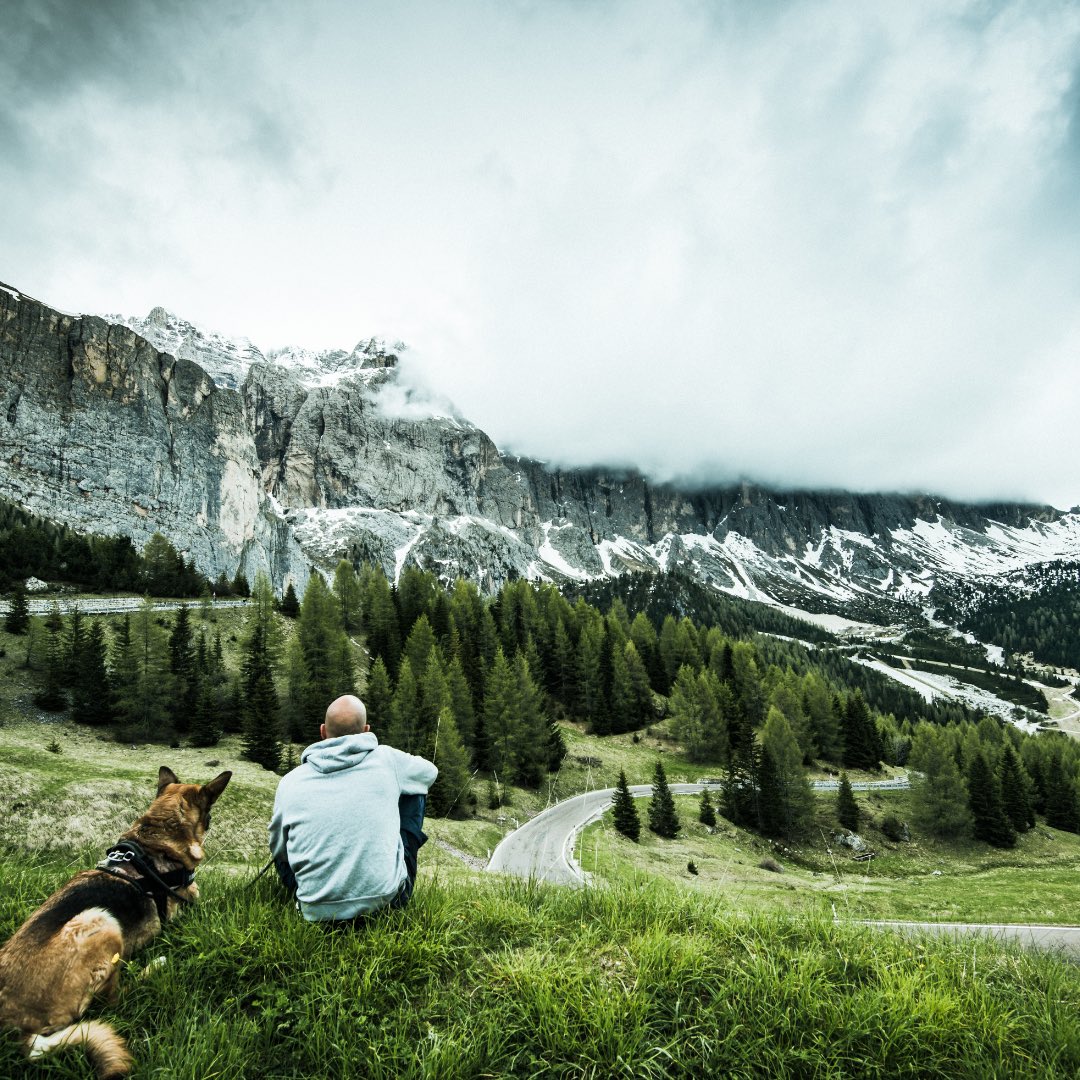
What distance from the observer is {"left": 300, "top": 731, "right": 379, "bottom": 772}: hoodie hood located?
4.35m

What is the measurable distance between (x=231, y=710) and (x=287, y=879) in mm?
49274

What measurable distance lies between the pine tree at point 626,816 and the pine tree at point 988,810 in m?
33.6

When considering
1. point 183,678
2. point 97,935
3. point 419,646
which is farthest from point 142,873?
point 419,646

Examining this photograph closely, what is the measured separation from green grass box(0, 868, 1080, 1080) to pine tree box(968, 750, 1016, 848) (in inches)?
2335

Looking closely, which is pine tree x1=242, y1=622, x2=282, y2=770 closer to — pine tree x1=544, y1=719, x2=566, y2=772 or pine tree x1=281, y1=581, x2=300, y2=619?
pine tree x1=544, y1=719, x2=566, y2=772

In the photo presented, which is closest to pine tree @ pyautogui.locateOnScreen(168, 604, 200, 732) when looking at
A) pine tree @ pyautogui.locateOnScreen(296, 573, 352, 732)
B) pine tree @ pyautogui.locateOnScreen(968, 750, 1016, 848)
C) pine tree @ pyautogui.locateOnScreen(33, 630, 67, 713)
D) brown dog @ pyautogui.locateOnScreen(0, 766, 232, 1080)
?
pine tree @ pyautogui.locateOnScreen(33, 630, 67, 713)

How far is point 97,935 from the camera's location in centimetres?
343

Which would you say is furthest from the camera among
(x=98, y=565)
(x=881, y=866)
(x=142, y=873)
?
(x=98, y=565)

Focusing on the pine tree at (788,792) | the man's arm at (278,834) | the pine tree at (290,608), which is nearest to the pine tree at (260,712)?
the pine tree at (290,608)

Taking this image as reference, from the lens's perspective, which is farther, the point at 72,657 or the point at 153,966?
the point at 72,657

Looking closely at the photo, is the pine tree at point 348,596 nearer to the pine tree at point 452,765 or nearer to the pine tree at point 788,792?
the pine tree at point 452,765

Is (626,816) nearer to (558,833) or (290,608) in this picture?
(558,833)

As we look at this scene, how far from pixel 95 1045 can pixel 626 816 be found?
37.0m

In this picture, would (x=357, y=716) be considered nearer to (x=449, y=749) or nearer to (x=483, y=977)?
(x=483, y=977)
